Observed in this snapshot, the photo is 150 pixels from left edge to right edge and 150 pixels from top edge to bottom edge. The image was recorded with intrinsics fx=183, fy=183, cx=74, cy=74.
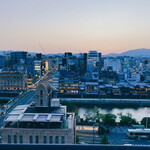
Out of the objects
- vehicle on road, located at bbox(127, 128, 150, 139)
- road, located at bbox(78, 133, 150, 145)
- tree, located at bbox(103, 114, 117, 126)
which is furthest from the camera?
tree, located at bbox(103, 114, 117, 126)

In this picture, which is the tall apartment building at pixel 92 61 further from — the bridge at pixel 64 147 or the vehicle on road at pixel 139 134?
the bridge at pixel 64 147

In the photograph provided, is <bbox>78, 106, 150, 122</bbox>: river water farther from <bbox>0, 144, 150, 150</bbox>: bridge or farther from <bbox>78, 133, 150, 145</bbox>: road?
<bbox>0, 144, 150, 150</bbox>: bridge

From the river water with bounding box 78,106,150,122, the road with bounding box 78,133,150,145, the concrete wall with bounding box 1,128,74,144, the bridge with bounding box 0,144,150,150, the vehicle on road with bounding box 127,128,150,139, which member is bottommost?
the river water with bounding box 78,106,150,122

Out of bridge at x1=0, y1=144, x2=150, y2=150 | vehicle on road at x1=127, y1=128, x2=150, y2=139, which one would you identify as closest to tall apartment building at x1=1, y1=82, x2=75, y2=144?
vehicle on road at x1=127, y1=128, x2=150, y2=139

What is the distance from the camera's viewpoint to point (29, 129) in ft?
25.7

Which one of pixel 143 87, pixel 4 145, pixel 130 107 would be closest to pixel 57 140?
pixel 4 145

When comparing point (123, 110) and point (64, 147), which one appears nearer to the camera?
point (64, 147)

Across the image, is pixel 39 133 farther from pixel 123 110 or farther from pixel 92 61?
pixel 92 61

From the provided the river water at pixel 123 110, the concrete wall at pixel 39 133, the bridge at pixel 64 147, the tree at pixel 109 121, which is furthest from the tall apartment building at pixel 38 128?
the river water at pixel 123 110

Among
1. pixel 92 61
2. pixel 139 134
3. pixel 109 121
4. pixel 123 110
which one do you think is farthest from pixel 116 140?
pixel 92 61

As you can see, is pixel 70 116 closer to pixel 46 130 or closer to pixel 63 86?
pixel 46 130

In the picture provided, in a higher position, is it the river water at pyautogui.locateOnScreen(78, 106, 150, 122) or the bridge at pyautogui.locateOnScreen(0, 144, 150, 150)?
the bridge at pyautogui.locateOnScreen(0, 144, 150, 150)

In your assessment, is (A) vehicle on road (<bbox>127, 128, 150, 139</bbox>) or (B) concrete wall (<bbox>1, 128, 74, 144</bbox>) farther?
(A) vehicle on road (<bbox>127, 128, 150, 139</bbox>)

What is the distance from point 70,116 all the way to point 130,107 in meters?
16.0
